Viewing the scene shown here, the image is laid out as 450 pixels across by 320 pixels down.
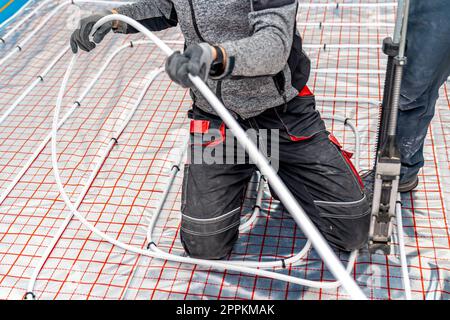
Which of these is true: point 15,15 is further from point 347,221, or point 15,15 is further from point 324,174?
point 347,221

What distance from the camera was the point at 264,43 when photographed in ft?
5.42

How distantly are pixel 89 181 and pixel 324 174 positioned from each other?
1073 millimetres

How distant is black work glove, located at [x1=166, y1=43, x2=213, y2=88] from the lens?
1.50 m

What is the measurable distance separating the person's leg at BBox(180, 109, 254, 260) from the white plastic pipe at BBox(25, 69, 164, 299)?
1.74 feet

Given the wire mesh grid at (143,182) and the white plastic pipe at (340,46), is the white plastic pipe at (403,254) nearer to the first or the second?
the wire mesh grid at (143,182)

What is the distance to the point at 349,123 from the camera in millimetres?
2680

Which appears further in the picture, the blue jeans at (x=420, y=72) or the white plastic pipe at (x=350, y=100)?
the white plastic pipe at (x=350, y=100)

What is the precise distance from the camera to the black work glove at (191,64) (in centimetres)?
150

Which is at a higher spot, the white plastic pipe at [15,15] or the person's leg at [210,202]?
the person's leg at [210,202]

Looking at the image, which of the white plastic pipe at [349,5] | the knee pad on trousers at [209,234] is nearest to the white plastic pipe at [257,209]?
the knee pad on trousers at [209,234]

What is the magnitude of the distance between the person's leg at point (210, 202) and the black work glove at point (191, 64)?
57cm

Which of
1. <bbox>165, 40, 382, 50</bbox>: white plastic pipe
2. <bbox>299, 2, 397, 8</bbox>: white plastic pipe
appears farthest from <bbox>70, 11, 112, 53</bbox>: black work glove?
<bbox>299, 2, 397, 8</bbox>: white plastic pipe

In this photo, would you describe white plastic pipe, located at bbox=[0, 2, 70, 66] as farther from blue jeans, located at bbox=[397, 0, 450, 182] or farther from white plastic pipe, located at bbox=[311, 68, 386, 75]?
blue jeans, located at bbox=[397, 0, 450, 182]

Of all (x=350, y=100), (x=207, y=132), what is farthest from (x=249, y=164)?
(x=350, y=100)
